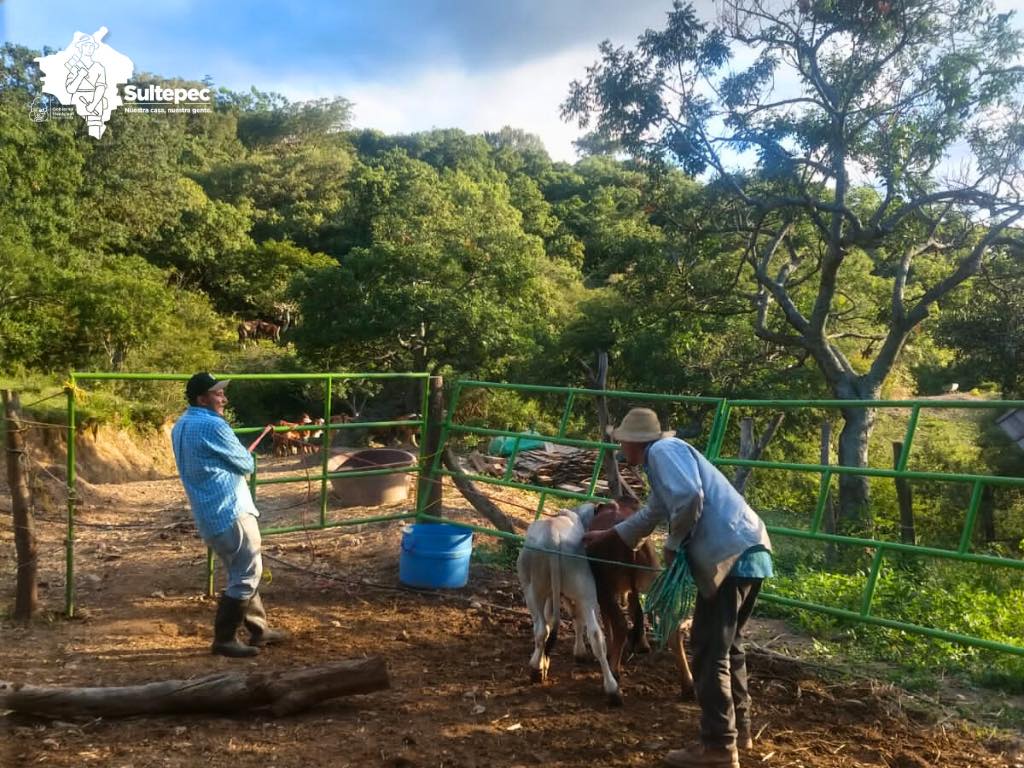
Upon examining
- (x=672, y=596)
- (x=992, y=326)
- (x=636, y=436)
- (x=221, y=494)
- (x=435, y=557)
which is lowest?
(x=435, y=557)

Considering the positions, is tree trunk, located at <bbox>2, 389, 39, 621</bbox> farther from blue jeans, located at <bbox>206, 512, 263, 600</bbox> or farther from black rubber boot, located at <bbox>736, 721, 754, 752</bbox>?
black rubber boot, located at <bbox>736, 721, 754, 752</bbox>

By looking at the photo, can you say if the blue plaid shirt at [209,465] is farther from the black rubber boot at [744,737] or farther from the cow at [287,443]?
the cow at [287,443]

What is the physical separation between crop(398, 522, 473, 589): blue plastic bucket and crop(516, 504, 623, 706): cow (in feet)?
5.68

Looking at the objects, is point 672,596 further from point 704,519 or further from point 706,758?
point 706,758

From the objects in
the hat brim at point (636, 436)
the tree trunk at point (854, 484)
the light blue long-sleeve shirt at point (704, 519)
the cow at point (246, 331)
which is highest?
the cow at point (246, 331)

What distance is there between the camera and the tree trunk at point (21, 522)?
5328 millimetres

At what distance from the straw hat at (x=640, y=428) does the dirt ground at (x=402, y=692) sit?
4.71 feet

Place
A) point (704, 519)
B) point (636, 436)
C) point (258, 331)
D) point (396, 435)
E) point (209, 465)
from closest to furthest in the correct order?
1. point (704, 519)
2. point (636, 436)
3. point (209, 465)
4. point (396, 435)
5. point (258, 331)

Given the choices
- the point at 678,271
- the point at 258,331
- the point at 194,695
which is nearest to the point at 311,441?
the point at 678,271

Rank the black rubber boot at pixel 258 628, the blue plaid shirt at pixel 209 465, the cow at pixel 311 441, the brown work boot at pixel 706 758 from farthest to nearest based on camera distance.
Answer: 1. the cow at pixel 311 441
2. the black rubber boot at pixel 258 628
3. the blue plaid shirt at pixel 209 465
4. the brown work boot at pixel 706 758

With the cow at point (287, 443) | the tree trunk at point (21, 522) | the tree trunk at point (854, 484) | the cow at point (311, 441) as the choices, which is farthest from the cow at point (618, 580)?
the cow at point (287, 443)

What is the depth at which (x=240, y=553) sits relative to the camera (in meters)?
4.98

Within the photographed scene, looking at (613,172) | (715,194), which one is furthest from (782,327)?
(613,172)

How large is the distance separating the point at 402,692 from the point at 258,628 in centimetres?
121
